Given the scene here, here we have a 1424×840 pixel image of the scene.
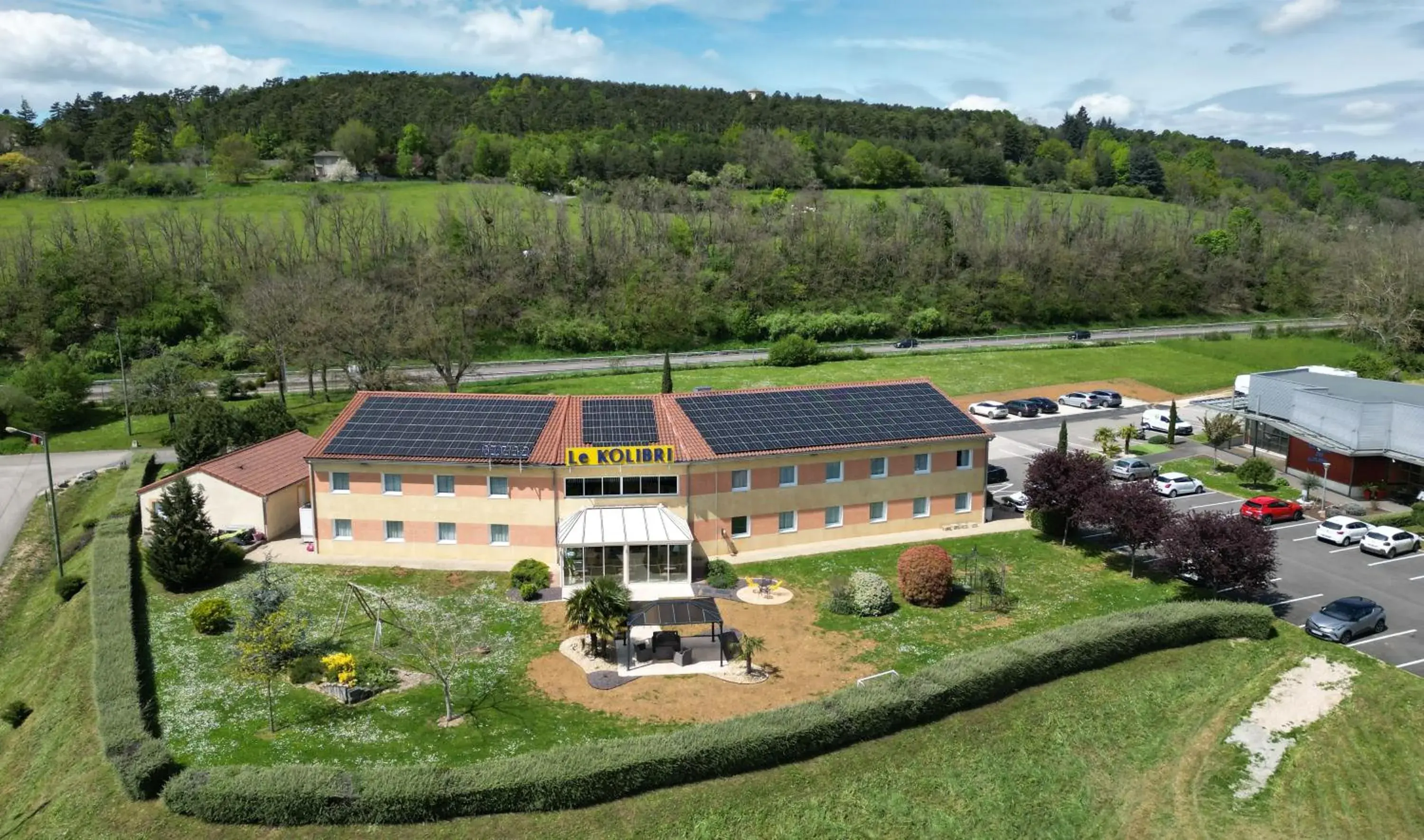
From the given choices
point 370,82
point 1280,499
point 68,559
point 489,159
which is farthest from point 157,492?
point 370,82

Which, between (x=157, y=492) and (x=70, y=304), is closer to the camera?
(x=157, y=492)

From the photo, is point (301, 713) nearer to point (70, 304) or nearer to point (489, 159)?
point (70, 304)

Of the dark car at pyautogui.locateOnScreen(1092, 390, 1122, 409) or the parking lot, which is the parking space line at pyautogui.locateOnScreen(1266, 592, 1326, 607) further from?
the dark car at pyautogui.locateOnScreen(1092, 390, 1122, 409)

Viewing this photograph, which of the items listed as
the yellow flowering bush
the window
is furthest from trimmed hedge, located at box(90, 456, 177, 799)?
the window

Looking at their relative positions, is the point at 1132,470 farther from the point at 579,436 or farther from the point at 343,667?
the point at 343,667

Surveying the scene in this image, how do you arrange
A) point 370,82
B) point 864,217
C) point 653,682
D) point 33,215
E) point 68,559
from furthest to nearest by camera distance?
point 370,82 → point 864,217 → point 33,215 → point 68,559 → point 653,682

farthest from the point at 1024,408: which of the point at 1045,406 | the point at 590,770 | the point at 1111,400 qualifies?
the point at 590,770
